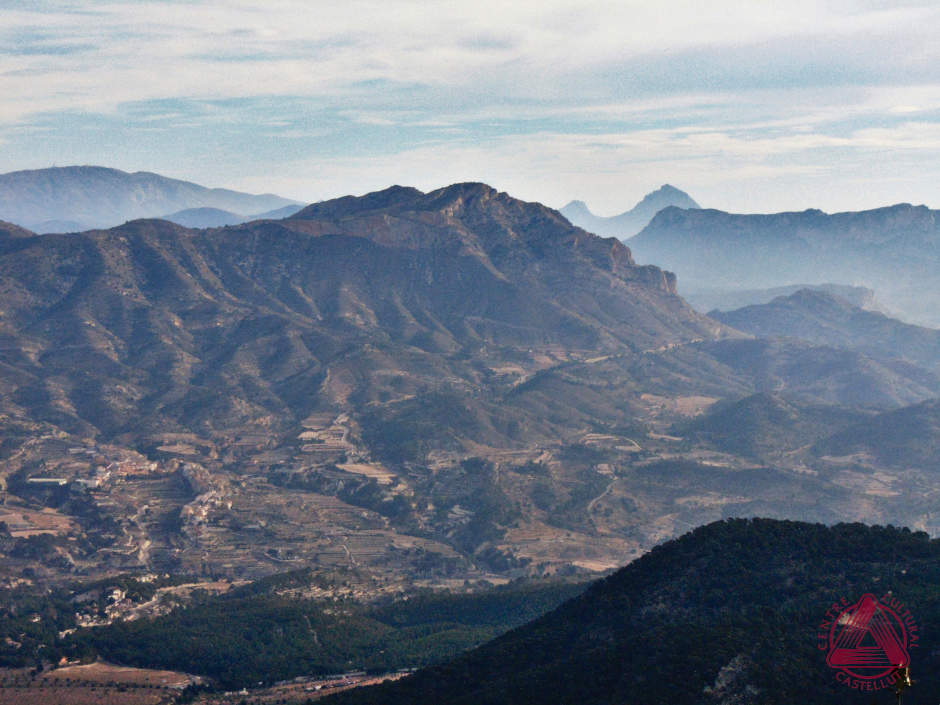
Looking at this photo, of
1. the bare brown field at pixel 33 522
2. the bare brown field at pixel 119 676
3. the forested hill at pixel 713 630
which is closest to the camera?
the forested hill at pixel 713 630

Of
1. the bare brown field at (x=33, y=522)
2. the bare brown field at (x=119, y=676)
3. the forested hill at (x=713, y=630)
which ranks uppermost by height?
the forested hill at (x=713, y=630)

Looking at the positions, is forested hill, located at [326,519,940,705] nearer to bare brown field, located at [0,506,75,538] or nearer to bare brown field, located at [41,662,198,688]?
bare brown field, located at [41,662,198,688]

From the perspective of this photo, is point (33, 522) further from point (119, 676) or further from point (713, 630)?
point (713, 630)

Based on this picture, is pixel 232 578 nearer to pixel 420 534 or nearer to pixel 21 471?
pixel 420 534

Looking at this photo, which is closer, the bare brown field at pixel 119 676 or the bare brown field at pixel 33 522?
the bare brown field at pixel 119 676

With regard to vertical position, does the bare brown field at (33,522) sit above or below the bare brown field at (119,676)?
below

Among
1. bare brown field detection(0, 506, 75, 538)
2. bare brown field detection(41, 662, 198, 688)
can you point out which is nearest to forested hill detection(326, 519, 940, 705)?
bare brown field detection(41, 662, 198, 688)

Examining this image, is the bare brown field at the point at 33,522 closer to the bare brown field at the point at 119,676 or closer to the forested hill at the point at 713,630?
the bare brown field at the point at 119,676

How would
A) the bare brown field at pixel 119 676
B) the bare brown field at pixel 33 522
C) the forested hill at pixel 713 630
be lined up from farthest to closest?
the bare brown field at pixel 33 522, the bare brown field at pixel 119 676, the forested hill at pixel 713 630

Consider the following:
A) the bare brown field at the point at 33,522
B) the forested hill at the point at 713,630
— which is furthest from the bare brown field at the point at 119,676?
the bare brown field at the point at 33,522
